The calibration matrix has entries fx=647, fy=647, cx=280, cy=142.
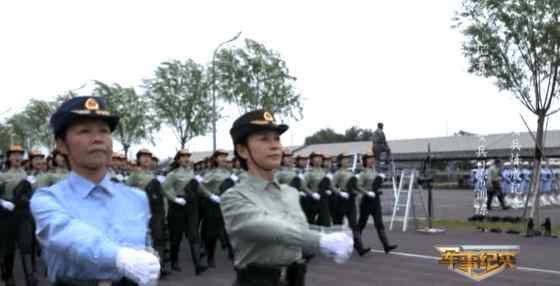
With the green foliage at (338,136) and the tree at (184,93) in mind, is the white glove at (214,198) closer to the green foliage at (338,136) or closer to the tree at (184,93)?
the tree at (184,93)

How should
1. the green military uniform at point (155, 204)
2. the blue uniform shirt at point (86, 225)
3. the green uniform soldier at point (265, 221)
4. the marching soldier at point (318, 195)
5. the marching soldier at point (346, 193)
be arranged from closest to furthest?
the blue uniform shirt at point (86, 225) < the green uniform soldier at point (265, 221) < the green military uniform at point (155, 204) < the marching soldier at point (346, 193) < the marching soldier at point (318, 195)

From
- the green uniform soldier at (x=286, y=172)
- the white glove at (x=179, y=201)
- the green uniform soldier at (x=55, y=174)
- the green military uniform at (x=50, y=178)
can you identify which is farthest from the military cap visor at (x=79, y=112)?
the green uniform soldier at (x=286, y=172)

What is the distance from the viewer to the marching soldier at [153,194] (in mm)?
10305

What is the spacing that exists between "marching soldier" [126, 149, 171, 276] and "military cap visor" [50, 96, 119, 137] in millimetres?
7661

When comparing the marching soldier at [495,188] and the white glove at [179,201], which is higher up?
the white glove at [179,201]

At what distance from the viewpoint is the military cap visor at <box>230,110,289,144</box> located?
11.8 ft

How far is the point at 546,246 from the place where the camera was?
42.0 ft

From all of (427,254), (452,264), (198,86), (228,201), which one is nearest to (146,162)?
(427,254)

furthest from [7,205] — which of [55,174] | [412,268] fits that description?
[412,268]

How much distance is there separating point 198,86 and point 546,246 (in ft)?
80.3

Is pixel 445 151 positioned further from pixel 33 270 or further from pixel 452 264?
pixel 452 264

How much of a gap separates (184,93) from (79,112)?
32360mm

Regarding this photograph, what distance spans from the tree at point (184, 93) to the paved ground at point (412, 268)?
70.0ft

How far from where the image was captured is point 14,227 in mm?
9625
